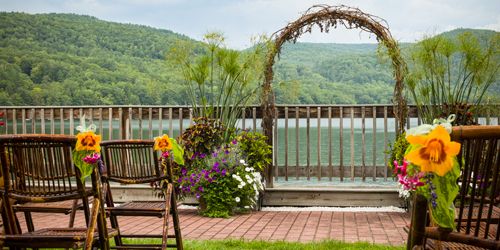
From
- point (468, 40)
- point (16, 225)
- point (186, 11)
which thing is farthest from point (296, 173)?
point (186, 11)

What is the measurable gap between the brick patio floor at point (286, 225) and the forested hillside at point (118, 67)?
189cm

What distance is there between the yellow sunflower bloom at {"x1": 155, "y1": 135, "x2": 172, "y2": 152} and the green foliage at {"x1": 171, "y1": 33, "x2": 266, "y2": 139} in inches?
146

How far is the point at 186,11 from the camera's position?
91062 mm

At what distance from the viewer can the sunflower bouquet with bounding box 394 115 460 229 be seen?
A: 6.73 ft

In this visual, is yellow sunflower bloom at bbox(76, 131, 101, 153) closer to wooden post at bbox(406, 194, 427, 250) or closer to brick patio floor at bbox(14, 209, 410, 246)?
wooden post at bbox(406, 194, 427, 250)

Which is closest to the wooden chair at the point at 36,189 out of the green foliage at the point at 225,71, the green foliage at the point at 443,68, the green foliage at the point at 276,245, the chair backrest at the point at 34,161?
the chair backrest at the point at 34,161

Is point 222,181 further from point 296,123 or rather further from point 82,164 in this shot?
point 82,164

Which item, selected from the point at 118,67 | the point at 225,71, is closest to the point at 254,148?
the point at 225,71

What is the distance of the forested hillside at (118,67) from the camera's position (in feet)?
55.7

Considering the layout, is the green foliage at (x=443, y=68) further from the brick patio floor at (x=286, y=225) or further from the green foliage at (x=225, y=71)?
the green foliage at (x=225, y=71)

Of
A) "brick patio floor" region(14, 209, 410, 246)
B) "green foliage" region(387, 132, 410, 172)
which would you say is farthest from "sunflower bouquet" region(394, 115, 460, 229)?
"green foliage" region(387, 132, 410, 172)

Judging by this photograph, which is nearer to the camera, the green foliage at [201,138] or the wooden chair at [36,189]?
the wooden chair at [36,189]

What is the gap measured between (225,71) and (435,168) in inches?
254

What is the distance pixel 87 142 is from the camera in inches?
126
